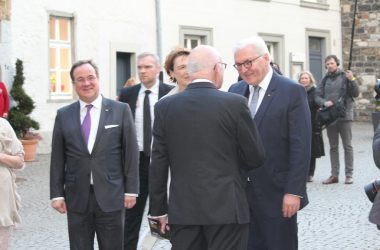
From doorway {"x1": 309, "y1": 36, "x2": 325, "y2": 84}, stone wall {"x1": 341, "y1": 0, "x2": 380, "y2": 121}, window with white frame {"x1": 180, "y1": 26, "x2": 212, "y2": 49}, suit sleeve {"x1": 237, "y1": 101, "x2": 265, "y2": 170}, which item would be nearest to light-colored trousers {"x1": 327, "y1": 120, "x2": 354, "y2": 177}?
suit sleeve {"x1": 237, "y1": 101, "x2": 265, "y2": 170}

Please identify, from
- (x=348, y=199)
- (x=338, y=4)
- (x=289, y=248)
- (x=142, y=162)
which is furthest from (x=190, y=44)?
(x=289, y=248)

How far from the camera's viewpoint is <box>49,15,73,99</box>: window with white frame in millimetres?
17469

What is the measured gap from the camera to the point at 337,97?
12.0 metres

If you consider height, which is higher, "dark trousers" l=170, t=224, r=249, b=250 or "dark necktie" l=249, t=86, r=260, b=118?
"dark necktie" l=249, t=86, r=260, b=118

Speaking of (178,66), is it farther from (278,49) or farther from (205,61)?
(278,49)

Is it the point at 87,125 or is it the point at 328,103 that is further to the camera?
the point at 328,103

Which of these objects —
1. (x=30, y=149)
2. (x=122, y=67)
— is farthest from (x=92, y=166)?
(x=122, y=67)

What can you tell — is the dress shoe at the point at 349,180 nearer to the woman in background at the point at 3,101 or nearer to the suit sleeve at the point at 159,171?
the woman in background at the point at 3,101

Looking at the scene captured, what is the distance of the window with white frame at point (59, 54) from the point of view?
17.5 metres

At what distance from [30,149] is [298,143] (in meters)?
11.5

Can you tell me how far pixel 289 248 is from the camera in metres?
5.04

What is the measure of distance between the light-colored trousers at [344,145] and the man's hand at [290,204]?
7.47 m

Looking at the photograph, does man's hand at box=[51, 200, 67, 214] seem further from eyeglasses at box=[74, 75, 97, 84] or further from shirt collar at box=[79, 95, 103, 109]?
eyeglasses at box=[74, 75, 97, 84]

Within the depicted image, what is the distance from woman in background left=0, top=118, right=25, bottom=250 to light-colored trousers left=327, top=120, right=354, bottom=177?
7.35 meters
